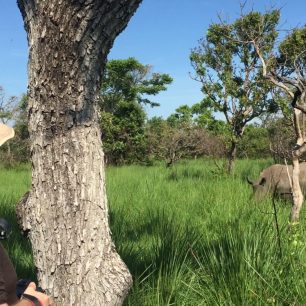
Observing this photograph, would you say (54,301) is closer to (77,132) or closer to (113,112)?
(77,132)

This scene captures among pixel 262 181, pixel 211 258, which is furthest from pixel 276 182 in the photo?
pixel 211 258

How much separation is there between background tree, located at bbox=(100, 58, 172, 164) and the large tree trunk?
15.2 metres

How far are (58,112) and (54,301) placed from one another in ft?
3.38

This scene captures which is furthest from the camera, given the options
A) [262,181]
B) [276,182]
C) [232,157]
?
[232,157]

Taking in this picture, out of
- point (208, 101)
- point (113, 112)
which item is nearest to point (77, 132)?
point (208, 101)

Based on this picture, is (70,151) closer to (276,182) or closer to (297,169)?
(297,169)

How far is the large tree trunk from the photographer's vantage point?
237 cm

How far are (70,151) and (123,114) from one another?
16.4 metres

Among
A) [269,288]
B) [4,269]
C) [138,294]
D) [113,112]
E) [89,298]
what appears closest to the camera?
[4,269]

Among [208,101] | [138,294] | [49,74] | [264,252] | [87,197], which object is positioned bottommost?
[138,294]

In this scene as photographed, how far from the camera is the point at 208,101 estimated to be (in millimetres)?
14195

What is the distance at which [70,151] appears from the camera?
248 cm

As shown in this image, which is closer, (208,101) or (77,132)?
(77,132)

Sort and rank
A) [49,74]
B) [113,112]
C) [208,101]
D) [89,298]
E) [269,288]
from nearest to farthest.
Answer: [49,74] < [89,298] < [269,288] < [208,101] < [113,112]
